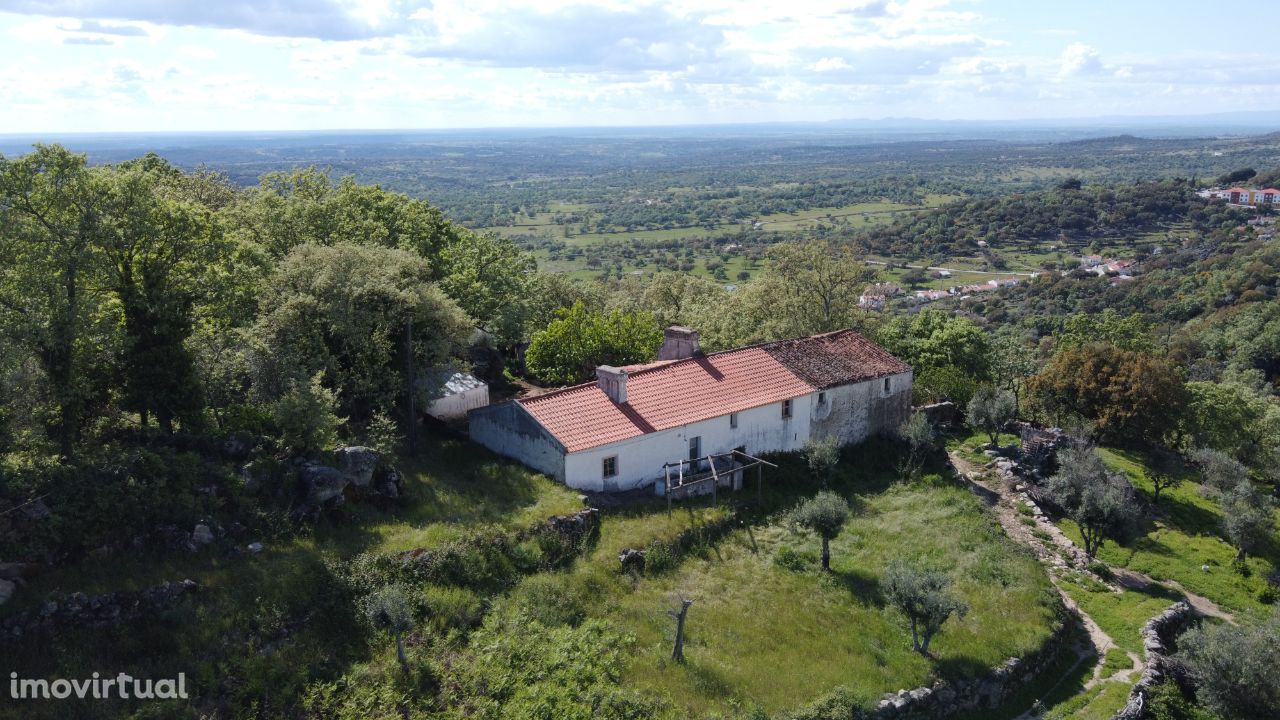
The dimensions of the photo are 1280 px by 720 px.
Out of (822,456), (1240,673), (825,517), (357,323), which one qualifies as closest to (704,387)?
(822,456)

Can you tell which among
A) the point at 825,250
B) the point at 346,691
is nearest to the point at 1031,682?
the point at 346,691

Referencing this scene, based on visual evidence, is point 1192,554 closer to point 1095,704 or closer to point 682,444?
point 1095,704

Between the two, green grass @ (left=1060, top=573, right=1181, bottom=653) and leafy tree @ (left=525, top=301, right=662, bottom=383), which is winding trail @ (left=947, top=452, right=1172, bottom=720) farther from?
leafy tree @ (left=525, top=301, right=662, bottom=383)

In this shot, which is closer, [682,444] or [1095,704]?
[1095,704]

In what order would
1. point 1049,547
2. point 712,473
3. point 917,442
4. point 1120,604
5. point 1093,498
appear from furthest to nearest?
point 917,442
point 712,473
point 1049,547
point 1093,498
point 1120,604

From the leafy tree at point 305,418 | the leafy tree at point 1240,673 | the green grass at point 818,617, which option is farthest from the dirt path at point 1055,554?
the leafy tree at point 305,418

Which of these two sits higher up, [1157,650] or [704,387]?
[704,387]

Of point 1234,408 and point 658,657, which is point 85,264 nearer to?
point 658,657

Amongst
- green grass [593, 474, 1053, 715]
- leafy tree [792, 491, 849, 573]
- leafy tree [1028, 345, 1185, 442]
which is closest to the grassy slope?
green grass [593, 474, 1053, 715]
